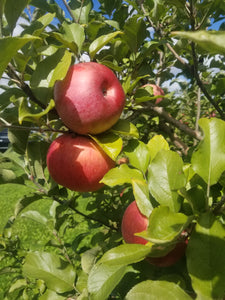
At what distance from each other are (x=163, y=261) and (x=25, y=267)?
0.52m

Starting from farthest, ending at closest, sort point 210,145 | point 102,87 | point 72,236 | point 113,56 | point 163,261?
point 72,236 → point 113,56 → point 102,87 → point 163,261 → point 210,145

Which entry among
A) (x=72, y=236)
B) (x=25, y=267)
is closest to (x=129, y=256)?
(x=25, y=267)

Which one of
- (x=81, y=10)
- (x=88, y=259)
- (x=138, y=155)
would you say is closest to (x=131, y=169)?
(x=138, y=155)

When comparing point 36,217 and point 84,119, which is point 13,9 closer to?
point 84,119

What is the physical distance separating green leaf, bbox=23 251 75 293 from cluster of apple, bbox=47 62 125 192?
339mm

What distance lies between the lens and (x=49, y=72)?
788 millimetres

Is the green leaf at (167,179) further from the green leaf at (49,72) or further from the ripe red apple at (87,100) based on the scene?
the green leaf at (49,72)

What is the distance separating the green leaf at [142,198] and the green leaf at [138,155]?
0.11 metres

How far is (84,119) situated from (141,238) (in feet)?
1.17

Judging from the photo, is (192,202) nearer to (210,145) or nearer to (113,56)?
(210,145)

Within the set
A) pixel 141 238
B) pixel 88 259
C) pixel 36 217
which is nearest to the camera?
pixel 141 238

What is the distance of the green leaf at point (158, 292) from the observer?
1.85 ft

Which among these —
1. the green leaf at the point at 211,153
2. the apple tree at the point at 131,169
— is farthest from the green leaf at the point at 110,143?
the green leaf at the point at 211,153

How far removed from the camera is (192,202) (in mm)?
587
